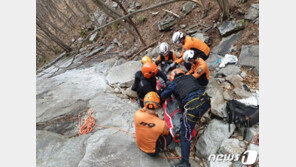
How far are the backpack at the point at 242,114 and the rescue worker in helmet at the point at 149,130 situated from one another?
1.38 meters

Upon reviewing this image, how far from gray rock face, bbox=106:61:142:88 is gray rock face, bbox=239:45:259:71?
154 inches

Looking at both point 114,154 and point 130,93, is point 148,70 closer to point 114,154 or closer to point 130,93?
point 130,93

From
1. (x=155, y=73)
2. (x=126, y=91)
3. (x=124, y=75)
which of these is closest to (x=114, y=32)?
(x=124, y=75)

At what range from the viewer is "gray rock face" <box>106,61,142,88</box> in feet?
20.1

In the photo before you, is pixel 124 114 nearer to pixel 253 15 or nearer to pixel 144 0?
pixel 253 15

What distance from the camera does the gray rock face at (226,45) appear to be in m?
5.81

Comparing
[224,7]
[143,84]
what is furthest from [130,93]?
[224,7]

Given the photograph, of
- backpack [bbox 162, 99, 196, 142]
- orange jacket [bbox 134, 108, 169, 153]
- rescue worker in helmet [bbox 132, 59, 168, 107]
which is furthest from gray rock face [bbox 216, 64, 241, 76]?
orange jacket [bbox 134, 108, 169, 153]

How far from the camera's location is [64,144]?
359 centimetres

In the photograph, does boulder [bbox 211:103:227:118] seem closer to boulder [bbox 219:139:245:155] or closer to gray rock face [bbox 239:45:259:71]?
boulder [bbox 219:139:245:155]

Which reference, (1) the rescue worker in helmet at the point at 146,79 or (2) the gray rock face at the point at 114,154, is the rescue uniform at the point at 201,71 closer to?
(1) the rescue worker in helmet at the point at 146,79

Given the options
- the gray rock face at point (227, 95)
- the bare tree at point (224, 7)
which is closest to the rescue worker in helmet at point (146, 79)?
the gray rock face at point (227, 95)

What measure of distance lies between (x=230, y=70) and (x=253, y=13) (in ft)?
10.2

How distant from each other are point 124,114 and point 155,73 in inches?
65.7
